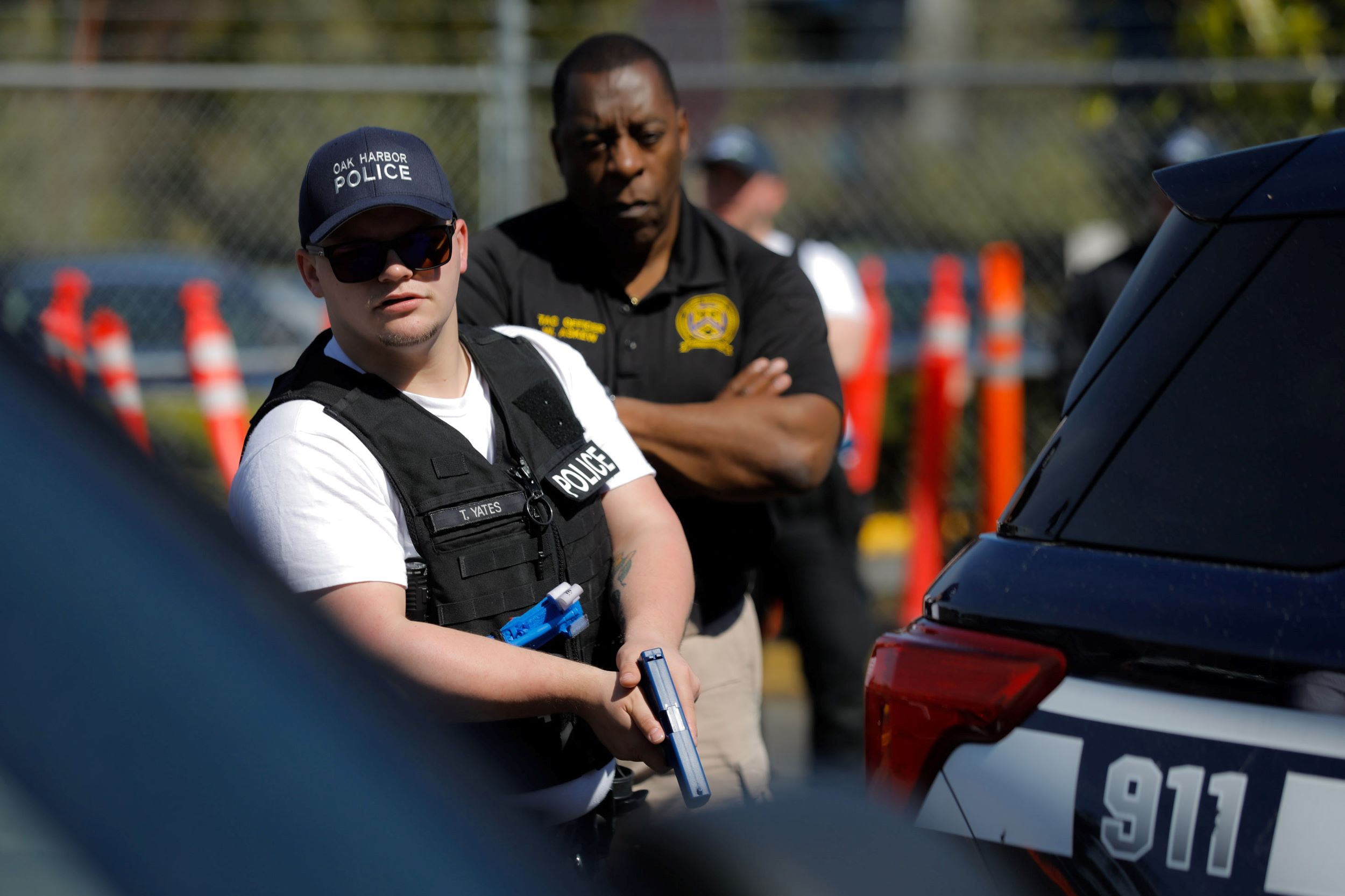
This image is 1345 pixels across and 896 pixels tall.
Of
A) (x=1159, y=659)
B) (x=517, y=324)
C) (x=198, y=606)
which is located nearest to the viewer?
(x=198, y=606)

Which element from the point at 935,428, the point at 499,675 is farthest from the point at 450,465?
the point at 935,428

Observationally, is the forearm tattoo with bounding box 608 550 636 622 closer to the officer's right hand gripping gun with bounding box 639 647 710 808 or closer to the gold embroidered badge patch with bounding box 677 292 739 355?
the officer's right hand gripping gun with bounding box 639 647 710 808

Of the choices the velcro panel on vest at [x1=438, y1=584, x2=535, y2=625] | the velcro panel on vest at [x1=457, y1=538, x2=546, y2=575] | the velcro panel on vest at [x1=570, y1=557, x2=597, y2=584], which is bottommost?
the velcro panel on vest at [x1=438, y1=584, x2=535, y2=625]

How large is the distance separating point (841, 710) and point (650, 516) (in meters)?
2.47

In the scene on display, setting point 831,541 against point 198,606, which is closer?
point 198,606

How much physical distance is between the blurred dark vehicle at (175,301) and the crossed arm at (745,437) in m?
5.62

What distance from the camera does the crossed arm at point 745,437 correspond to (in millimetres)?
2576

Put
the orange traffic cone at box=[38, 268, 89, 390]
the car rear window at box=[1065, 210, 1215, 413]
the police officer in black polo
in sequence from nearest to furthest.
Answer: the car rear window at box=[1065, 210, 1215, 413], the police officer in black polo, the orange traffic cone at box=[38, 268, 89, 390]

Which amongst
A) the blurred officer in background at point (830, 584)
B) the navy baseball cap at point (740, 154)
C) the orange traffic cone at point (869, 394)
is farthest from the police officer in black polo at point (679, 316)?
the navy baseball cap at point (740, 154)

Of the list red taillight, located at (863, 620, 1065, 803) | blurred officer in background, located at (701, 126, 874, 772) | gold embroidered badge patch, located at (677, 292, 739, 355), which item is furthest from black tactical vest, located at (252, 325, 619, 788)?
blurred officer in background, located at (701, 126, 874, 772)

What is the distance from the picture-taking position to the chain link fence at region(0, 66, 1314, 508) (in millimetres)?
6703

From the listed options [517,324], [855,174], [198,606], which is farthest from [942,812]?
[855,174]

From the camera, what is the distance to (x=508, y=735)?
1.93 meters

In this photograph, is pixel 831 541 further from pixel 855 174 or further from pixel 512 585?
pixel 855 174
